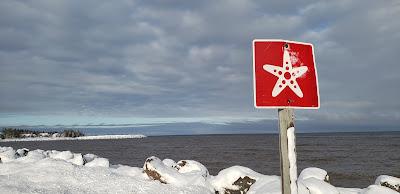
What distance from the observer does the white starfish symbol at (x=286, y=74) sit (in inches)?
131

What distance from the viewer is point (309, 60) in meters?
3.52

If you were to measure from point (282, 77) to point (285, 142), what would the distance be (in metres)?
0.59

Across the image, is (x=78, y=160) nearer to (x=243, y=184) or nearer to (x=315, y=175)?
(x=243, y=184)

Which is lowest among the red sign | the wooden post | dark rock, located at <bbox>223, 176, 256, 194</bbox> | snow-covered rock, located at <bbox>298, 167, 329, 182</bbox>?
dark rock, located at <bbox>223, 176, 256, 194</bbox>

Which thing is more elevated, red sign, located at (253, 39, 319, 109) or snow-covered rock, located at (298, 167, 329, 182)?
red sign, located at (253, 39, 319, 109)

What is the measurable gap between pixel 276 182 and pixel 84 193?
422 cm

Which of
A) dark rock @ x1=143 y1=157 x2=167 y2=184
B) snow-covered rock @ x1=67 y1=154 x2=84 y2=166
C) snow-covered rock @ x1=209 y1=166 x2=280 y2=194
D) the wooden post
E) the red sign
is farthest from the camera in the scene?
snow-covered rock @ x1=67 y1=154 x2=84 y2=166

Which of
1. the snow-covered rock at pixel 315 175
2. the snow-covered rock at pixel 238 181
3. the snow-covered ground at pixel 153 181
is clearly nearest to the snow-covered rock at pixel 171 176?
the snow-covered ground at pixel 153 181

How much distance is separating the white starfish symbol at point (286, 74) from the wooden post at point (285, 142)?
0.22 m

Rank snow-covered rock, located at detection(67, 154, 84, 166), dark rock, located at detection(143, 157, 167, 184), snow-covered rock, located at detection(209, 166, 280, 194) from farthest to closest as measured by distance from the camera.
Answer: snow-covered rock, located at detection(67, 154, 84, 166) < dark rock, located at detection(143, 157, 167, 184) < snow-covered rock, located at detection(209, 166, 280, 194)

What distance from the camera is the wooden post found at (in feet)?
11.4

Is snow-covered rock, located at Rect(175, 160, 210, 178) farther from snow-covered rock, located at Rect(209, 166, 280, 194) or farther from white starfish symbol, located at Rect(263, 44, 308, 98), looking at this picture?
white starfish symbol, located at Rect(263, 44, 308, 98)

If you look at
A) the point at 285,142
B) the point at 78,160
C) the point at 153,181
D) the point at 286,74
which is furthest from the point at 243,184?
the point at 286,74

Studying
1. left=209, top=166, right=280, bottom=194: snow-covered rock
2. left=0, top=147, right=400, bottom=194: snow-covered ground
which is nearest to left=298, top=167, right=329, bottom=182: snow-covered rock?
left=0, top=147, right=400, bottom=194: snow-covered ground
